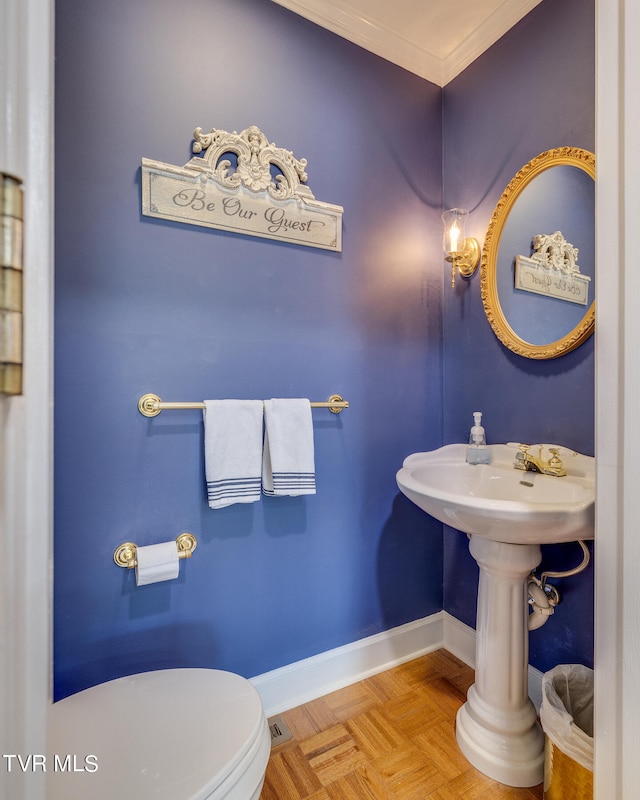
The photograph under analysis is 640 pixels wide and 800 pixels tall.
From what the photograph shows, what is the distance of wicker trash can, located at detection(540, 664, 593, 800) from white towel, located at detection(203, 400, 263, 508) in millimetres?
1003

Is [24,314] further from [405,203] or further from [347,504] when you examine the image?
[405,203]

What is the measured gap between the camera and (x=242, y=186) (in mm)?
1311

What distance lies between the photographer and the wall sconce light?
1.58 metres

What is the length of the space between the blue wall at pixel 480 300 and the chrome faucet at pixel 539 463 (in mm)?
72

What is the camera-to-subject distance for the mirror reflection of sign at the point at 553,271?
4.19 feet

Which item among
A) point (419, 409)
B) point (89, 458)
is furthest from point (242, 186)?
point (419, 409)

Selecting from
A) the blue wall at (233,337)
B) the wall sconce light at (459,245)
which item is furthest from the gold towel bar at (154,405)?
the wall sconce light at (459,245)

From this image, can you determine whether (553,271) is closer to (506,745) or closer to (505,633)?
(505,633)

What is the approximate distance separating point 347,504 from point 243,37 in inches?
66.5

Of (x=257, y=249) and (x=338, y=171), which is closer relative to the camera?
(x=257, y=249)

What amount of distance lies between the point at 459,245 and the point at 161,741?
1.80 m

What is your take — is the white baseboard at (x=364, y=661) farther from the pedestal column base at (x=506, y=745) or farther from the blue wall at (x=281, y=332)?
the pedestal column base at (x=506, y=745)

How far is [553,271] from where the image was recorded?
135cm

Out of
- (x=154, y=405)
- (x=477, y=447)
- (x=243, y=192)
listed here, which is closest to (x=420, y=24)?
(x=243, y=192)
